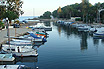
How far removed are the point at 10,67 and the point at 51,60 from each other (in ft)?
26.2

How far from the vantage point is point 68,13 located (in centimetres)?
13538

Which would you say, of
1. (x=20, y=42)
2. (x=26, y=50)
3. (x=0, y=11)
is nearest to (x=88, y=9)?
(x=0, y=11)

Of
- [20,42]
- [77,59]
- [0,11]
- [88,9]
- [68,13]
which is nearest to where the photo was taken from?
[77,59]

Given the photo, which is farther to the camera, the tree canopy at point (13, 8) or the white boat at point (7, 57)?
the tree canopy at point (13, 8)

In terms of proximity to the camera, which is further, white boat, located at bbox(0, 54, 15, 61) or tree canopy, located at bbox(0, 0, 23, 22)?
tree canopy, located at bbox(0, 0, 23, 22)

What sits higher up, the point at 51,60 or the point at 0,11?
the point at 0,11

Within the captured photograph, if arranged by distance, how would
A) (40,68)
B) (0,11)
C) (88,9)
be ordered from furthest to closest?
(88,9), (0,11), (40,68)

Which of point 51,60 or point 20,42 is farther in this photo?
point 20,42

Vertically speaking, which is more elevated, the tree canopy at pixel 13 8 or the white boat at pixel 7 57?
the tree canopy at pixel 13 8

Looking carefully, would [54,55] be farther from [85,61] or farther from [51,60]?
[85,61]

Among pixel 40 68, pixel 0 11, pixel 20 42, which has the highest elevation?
pixel 0 11

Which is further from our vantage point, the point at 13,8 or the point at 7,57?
A: the point at 13,8

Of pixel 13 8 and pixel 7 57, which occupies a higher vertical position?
pixel 13 8

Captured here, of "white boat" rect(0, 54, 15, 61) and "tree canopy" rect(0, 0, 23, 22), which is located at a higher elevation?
"tree canopy" rect(0, 0, 23, 22)
